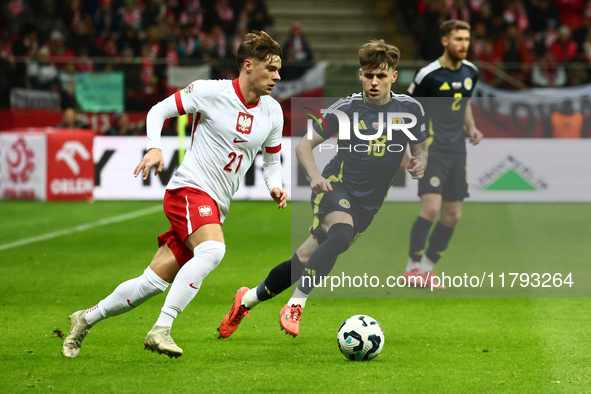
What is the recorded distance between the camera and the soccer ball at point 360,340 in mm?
4594

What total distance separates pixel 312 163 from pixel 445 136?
87.4 inches

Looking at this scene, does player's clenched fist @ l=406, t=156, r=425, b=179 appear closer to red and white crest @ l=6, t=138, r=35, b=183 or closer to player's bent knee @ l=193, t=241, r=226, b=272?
player's bent knee @ l=193, t=241, r=226, b=272

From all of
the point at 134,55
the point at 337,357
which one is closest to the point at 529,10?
the point at 134,55

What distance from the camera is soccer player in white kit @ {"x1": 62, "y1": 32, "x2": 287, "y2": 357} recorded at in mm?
4516

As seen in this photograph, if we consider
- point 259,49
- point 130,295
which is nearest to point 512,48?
point 259,49

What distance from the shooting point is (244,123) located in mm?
4734

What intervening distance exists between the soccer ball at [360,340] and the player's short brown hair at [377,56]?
1.70 m

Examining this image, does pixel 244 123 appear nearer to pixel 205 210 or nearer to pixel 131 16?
pixel 205 210

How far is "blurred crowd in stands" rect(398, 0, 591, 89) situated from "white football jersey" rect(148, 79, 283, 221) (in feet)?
42.8

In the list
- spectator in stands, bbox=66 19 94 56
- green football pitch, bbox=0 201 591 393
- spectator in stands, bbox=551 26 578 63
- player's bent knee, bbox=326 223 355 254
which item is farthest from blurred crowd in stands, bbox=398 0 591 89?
player's bent knee, bbox=326 223 355 254

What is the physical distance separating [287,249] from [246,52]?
15.9 ft

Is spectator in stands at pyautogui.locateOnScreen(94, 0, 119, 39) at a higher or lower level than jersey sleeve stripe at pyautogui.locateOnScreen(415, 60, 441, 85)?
higher

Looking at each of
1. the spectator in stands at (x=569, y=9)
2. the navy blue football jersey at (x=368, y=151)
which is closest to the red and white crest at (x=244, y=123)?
the navy blue football jersey at (x=368, y=151)

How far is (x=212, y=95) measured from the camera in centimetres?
469
